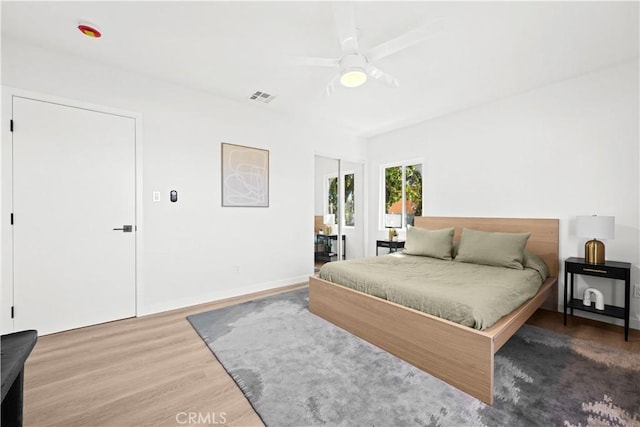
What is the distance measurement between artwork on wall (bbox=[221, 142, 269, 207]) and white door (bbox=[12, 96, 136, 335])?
3.33 ft

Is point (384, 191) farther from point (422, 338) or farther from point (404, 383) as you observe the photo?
point (404, 383)

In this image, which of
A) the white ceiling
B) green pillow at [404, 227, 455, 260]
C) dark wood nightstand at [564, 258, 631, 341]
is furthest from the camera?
green pillow at [404, 227, 455, 260]

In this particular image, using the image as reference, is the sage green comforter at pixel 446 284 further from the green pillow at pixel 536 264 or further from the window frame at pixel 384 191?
the window frame at pixel 384 191

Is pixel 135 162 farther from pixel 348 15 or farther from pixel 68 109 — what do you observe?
pixel 348 15

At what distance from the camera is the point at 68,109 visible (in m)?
2.61

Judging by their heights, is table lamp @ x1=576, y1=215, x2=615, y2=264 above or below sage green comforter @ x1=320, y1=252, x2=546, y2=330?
above

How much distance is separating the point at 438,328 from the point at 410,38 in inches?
78.3

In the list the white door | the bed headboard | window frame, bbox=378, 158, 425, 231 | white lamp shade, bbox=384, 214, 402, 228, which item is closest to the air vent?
the white door

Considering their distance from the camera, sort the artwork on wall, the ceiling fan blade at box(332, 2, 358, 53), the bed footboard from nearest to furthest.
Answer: the bed footboard
the ceiling fan blade at box(332, 2, 358, 53)
the artwork on wall

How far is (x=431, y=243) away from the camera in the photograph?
349 cm

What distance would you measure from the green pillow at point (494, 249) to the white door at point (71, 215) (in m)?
3.68

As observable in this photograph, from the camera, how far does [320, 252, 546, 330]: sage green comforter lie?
5.95 feet

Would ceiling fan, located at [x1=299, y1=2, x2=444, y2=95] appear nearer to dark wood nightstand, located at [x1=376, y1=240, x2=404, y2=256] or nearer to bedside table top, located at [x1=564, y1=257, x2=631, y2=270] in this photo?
bedside table top, located at [x1=564, y1=257, x2=631, y2=270]

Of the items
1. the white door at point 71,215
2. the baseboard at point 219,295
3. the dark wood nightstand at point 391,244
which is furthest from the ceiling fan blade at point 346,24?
the dark wood nightstand at point 391,244
